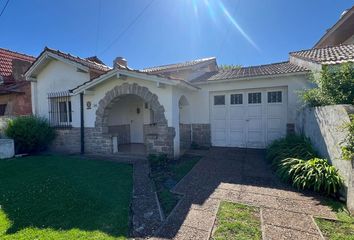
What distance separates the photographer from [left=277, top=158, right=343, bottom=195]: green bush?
5133 mm

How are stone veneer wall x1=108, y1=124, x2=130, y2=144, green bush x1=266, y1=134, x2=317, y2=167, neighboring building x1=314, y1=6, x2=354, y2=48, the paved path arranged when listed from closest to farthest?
the paved path → green bush x1=266, y1=134, x2=317, y2=167 → stone veneer wall x1=108, y1=124, x2=130, y2=144 → neighboring building x1=314, y1=6, x2=354, y2=48

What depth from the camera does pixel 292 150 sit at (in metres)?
7.45

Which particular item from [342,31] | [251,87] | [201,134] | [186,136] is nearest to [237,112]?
[251,87]

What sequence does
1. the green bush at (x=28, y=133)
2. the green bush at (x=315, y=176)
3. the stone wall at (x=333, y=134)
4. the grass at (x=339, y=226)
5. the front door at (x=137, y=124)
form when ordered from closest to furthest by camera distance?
the grass at (x=339, y=226), the stone wall at (x=333, y=134), the green bush at (x=315, y=176), the green bush at (x=28, y=133), the front door at (x=137, y=124)

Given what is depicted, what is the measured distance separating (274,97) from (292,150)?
3.88m

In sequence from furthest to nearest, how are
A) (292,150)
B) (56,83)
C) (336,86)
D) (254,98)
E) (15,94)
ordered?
1. (15,94)
2. (56,83)
3. (254,98)
4. (292,150)
5. (336,86)

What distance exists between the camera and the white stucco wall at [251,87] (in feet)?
32.3

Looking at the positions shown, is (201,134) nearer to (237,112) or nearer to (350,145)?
(237,112)

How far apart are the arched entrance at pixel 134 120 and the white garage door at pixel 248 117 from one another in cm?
363

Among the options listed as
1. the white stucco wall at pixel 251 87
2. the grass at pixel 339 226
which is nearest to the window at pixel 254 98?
the white stucco wall at pixel 251 87

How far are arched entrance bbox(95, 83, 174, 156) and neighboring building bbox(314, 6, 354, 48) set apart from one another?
14402mm

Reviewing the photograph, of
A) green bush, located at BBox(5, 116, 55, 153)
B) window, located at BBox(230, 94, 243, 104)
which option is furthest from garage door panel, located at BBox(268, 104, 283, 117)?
green bush, located at BBox(5, 116, 55, 153)

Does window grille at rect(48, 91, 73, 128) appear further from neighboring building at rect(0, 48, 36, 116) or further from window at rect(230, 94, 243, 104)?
window at rect(230, 94, 243, 104)

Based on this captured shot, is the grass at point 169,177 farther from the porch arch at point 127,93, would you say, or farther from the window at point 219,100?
the window at point 219,100
